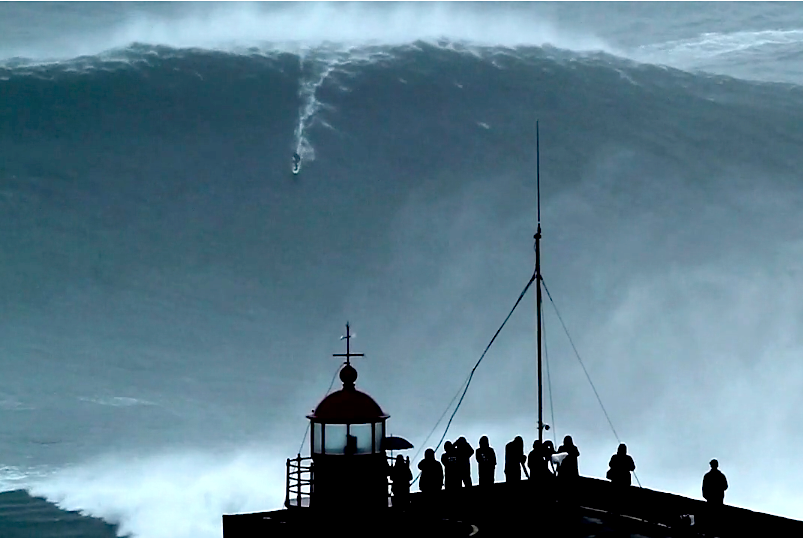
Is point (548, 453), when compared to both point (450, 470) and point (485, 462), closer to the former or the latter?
point (485, 462)

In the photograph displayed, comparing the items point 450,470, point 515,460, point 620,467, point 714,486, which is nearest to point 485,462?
point 515,460

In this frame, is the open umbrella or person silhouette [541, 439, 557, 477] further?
person silhouette [541, 439, 557, 477]

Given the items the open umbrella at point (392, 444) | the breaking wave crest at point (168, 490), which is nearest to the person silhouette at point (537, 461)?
the open umbrella at point (392, 444)

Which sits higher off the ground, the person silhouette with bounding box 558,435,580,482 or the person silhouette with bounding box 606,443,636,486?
the person silhouette with bounding box 558,435,580,482

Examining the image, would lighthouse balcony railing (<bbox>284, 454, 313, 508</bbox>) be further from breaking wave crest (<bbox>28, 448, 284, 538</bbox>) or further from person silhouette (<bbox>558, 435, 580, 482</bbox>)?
breaking wave crest (<bbox>28, 448, 284, 538</bbox>)

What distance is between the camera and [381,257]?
6334 cm

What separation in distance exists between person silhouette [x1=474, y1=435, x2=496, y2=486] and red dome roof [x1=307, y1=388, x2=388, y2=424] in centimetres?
243

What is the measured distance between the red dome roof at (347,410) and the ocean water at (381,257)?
17.4m

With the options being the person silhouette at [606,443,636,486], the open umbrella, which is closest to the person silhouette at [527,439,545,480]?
the person silhouette at [606,443,636,486]

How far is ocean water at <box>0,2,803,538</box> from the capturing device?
48.7 meters

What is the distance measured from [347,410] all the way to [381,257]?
41405 millimetres

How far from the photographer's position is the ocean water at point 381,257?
48656mm

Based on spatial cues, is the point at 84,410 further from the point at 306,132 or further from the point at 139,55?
the point at 139,55

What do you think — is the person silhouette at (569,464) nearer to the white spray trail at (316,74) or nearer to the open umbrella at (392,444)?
the open umbrella at (392,444)
